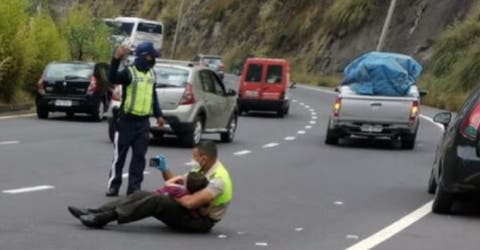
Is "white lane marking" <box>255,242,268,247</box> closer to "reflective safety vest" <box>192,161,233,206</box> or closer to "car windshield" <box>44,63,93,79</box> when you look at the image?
"reflective safety vest" <box>192,161,233,206</box>

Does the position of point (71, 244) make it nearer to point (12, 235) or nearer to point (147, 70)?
point (12, 235)

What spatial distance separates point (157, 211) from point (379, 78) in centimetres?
1471

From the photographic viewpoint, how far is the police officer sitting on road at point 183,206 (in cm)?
1034

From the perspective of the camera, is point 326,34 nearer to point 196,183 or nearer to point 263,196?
point 263,196

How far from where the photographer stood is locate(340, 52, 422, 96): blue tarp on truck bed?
24281 millimetres

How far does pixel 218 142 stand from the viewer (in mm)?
23641

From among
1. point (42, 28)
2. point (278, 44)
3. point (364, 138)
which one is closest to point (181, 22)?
point (278, 44)

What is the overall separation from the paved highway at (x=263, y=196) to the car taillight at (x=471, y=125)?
940 millimetres

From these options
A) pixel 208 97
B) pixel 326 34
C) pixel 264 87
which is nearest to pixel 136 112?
pixel 208 97

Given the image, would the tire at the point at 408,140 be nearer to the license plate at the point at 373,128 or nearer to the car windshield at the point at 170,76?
the license plate at the point at 373,128

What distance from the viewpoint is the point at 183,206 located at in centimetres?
1041

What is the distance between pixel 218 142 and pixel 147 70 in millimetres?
10704

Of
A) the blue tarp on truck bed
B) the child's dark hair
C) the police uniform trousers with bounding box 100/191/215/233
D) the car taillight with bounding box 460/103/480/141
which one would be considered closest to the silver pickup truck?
the blue tarp on truck bed

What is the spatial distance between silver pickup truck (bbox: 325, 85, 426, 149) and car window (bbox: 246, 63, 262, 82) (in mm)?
13975
